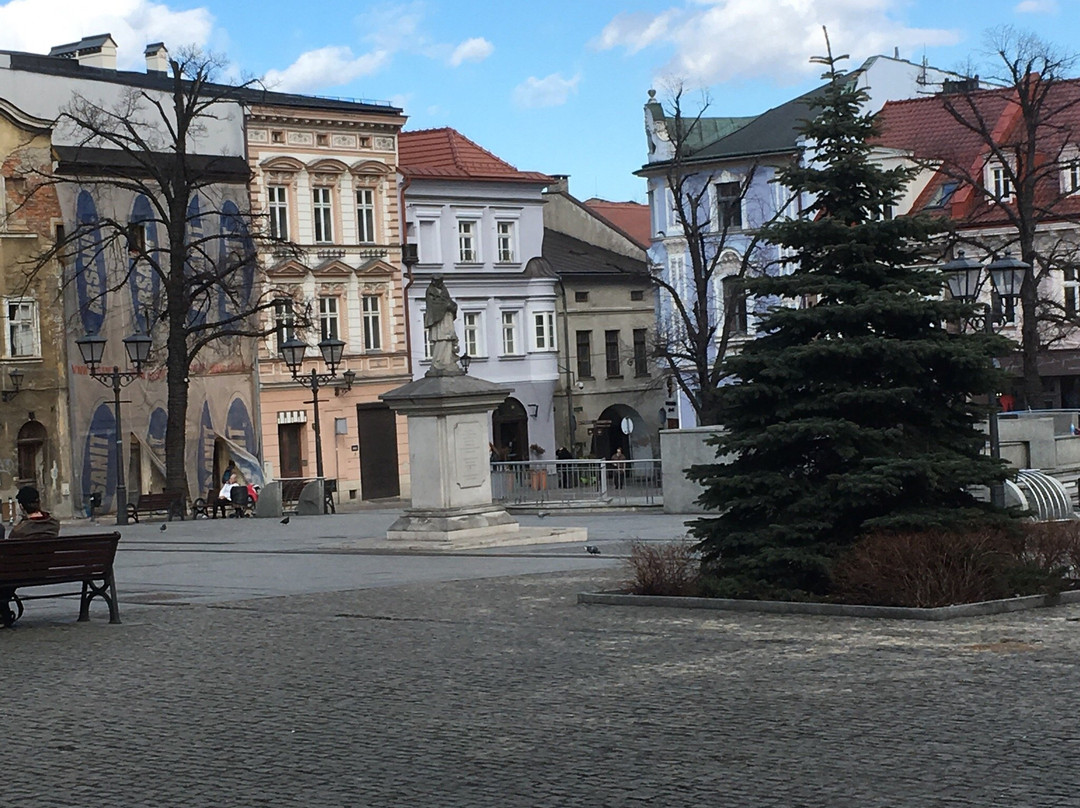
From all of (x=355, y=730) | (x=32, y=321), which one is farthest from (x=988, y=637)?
(x=32, y=321)

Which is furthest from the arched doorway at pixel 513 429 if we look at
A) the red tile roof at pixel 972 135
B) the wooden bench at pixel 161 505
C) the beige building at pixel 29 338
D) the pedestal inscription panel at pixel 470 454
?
the pedestal inscription panel at pixel 470 454

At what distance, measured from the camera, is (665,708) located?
10258 mm

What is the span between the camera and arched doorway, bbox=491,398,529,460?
71.5 meters

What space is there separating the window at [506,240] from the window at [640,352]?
8105 millimetres

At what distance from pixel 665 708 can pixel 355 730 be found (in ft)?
5.67

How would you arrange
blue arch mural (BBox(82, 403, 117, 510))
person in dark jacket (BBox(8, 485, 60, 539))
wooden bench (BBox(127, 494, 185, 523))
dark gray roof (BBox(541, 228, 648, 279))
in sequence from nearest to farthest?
person in dark jacket (BBox(8, 485, 60, 539)) < wooden bench (BBox(127, 494, 185, 523)) < blue arch mural (BBox(82, 403, 117, 510)) < dark gray roof (BBox(541, 228, 648, 279))

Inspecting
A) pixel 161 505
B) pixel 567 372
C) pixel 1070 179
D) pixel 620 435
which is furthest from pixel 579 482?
pixel 620 435

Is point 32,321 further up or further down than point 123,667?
further up

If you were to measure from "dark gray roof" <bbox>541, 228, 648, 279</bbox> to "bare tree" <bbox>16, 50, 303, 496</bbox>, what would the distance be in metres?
18.7

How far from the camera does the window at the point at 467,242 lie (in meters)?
69.9

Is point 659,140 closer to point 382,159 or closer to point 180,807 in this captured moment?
point 382,159

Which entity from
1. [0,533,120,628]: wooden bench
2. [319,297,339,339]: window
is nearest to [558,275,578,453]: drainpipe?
[319,297,339,339]: window

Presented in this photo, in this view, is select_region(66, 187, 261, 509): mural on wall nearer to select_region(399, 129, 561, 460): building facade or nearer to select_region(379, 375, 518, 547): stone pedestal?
select_region(399, 129, 561, 460): building facade

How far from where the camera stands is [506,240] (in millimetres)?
72188
